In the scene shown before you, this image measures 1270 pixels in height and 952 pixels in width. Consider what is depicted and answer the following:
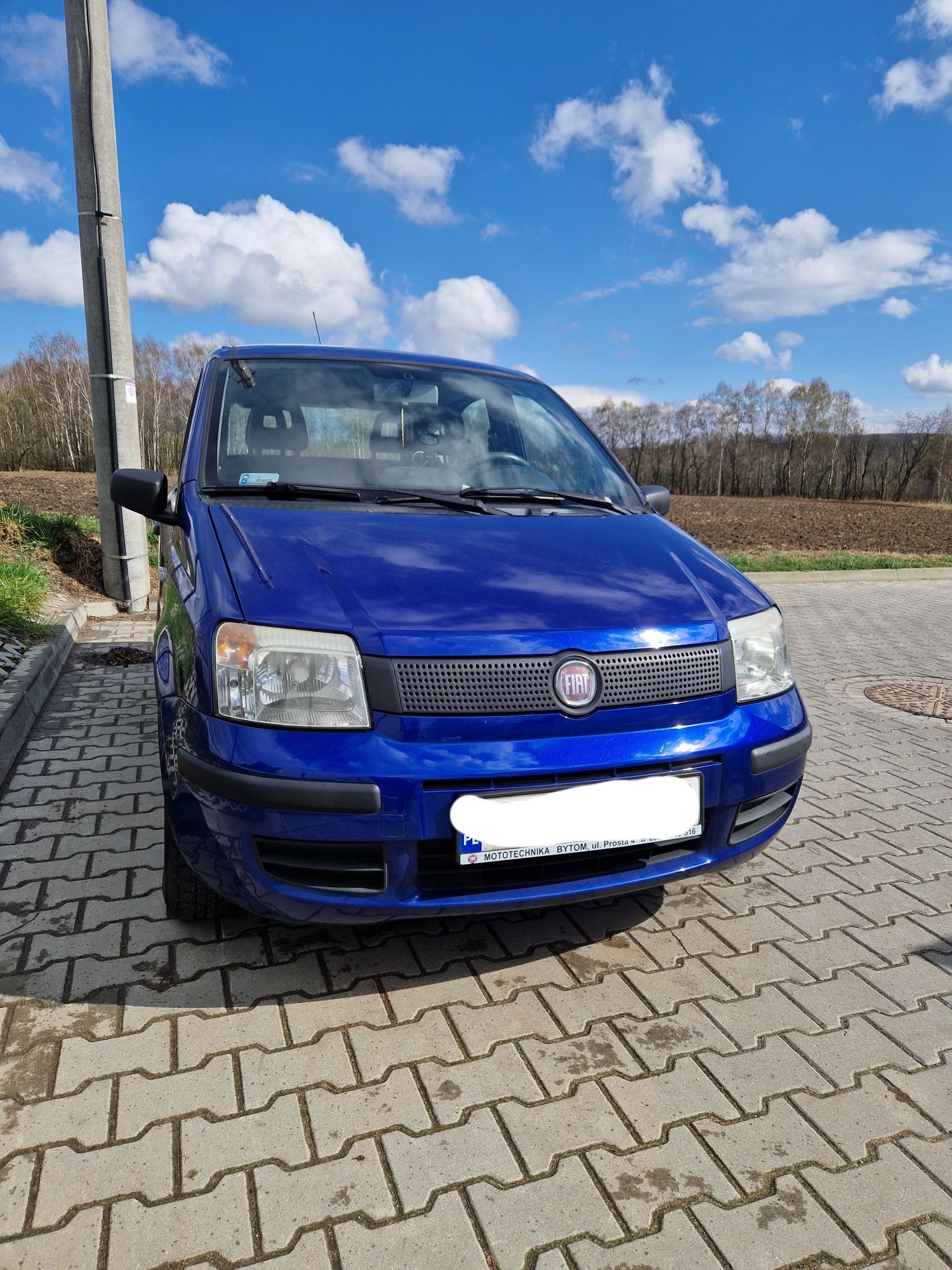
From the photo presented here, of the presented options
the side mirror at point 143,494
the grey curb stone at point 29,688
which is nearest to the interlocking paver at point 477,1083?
the side mirror at point 143,494

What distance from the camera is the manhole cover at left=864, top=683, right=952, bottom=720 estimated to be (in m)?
5.61

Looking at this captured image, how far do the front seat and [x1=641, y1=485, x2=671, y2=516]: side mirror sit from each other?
151cm

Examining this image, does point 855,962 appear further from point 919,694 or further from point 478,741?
point 919,694

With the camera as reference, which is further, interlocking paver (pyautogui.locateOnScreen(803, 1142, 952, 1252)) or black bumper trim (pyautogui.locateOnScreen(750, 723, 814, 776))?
black bumper trim (pyautogui.locateOnScreen(750, 723, 814, 776))

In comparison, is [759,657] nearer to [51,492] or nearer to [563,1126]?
[563,1126]

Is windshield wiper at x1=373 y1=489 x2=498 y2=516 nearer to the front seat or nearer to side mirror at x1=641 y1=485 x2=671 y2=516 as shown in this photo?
the front seat

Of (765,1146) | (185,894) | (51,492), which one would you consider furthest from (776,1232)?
(51,492)

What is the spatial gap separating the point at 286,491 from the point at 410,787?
1.25 meters

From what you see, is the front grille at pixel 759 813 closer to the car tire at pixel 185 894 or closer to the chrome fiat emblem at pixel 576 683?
the chrome fiat emblem at pixel 576 683

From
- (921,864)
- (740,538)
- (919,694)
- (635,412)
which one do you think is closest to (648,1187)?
(921,864)

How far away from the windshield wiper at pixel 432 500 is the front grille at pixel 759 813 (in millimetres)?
1241

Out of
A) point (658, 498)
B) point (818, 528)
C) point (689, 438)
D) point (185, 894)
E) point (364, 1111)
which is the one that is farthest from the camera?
point (689, 438)

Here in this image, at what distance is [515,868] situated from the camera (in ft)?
7.00

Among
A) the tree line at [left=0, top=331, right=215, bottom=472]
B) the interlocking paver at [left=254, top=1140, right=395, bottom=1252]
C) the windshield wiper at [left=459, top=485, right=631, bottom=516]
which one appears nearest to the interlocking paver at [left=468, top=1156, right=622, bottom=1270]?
the interlocking paver at [left=254, top=1140, right=395, bottom=1252]
